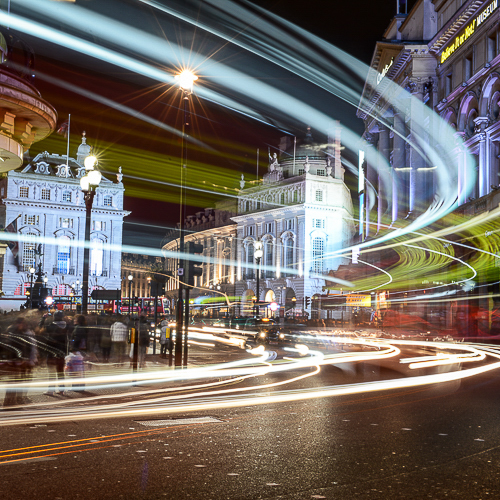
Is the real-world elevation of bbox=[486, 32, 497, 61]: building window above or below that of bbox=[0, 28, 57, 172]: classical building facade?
above

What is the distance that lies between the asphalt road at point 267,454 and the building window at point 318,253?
81598 mm

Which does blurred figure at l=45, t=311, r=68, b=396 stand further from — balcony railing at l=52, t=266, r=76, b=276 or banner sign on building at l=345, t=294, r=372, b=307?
balcony railing at l=52, t=266, r=76, b=276

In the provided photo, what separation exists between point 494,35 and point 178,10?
23054mm

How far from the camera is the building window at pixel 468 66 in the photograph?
4103cm

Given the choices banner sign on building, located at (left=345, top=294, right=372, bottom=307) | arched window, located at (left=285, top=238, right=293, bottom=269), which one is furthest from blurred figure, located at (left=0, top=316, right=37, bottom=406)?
arched window, located at (left=285, top=238, right=293, bottom=269)

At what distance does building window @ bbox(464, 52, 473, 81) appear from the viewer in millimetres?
41031

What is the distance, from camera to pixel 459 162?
4147 centimetres

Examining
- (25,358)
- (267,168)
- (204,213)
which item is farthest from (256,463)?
(204,213)

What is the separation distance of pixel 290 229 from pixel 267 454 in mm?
90086

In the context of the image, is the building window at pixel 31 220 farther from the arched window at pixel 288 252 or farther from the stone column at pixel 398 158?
the stone column at pixel 398 158

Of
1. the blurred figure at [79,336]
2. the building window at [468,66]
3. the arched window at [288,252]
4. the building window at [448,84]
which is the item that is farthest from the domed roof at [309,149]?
the blurred figure at [79,336]

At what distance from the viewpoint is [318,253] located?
308ft

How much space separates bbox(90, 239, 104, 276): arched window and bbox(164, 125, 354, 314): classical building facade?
17807 millimetres

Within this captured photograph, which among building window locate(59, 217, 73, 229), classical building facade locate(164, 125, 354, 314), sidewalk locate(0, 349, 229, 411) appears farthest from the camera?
building window locate(59, 217, 73, 229)
